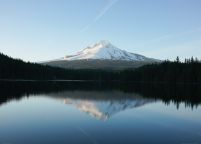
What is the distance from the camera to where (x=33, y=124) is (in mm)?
20984

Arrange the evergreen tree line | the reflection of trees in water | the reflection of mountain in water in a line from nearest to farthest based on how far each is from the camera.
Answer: the reflection of mountain in water → the reflection of trees in water → the evergreen tree line

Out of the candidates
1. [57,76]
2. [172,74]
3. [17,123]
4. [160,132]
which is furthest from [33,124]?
[57,76]

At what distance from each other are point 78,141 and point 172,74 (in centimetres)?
11504

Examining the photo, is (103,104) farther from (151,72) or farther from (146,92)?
(151,72)

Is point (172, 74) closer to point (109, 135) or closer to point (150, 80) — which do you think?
point (150, 80)

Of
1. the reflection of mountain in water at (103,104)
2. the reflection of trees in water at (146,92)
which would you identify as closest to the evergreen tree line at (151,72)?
the reflection of trees in water at (146,92)

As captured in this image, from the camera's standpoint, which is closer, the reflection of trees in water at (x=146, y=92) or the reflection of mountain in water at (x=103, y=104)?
the reflection of mountain in water at (x=103, y=104)

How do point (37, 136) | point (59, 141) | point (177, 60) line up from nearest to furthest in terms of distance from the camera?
point (59, 141)
point (37, 136)
point (177, 60)

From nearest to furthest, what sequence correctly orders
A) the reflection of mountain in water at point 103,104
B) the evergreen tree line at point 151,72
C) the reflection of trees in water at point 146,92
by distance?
the reflection of mountain in water at point 103,104, the reflection of trees in water at point 146,92, the evergreen tree line at point 151,72

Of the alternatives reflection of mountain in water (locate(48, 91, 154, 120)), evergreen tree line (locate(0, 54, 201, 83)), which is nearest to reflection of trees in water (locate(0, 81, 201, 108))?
reflection of mountain in water (locate(48, 91, 154, 120))

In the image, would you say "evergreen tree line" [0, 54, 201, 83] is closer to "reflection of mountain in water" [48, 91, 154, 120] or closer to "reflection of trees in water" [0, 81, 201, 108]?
"reflection of trees in water" [0, 81, 201, 108]

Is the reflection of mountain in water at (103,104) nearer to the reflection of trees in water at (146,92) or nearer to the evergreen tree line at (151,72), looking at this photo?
the reflection of trees in water at (146,92)

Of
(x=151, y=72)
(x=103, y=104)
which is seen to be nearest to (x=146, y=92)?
(x=103, y=104)

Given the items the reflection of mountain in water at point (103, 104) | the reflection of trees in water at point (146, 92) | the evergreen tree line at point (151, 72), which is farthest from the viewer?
the evergreen tree line at point (151, 72)
